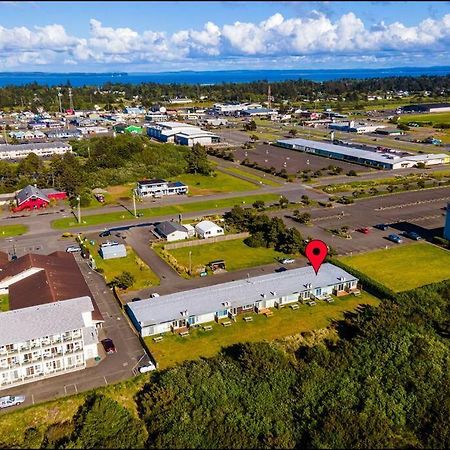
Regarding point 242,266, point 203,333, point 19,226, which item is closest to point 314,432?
point 203,333

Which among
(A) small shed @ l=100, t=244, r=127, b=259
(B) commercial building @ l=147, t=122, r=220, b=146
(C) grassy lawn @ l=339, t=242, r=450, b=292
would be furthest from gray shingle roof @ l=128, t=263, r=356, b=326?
(B) commercial building @ l=147, t=122, r=220, b=146

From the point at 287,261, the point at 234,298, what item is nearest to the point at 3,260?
the point at 234,298

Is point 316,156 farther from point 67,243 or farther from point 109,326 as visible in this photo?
point 109,326

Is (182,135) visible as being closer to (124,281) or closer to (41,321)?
(124,281)

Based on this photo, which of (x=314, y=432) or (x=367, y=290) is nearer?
(x=314, y=432)

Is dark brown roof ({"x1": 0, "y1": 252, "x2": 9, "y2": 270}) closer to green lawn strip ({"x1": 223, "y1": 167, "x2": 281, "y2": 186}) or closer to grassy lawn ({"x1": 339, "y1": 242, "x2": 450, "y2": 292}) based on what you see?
grassy lawn ({"x1": 339, "y1": 242, "x2": 450, "y2": 292})

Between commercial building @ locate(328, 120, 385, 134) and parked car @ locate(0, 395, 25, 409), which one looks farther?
commercial building @ locate(328, 120, 385, 134)
